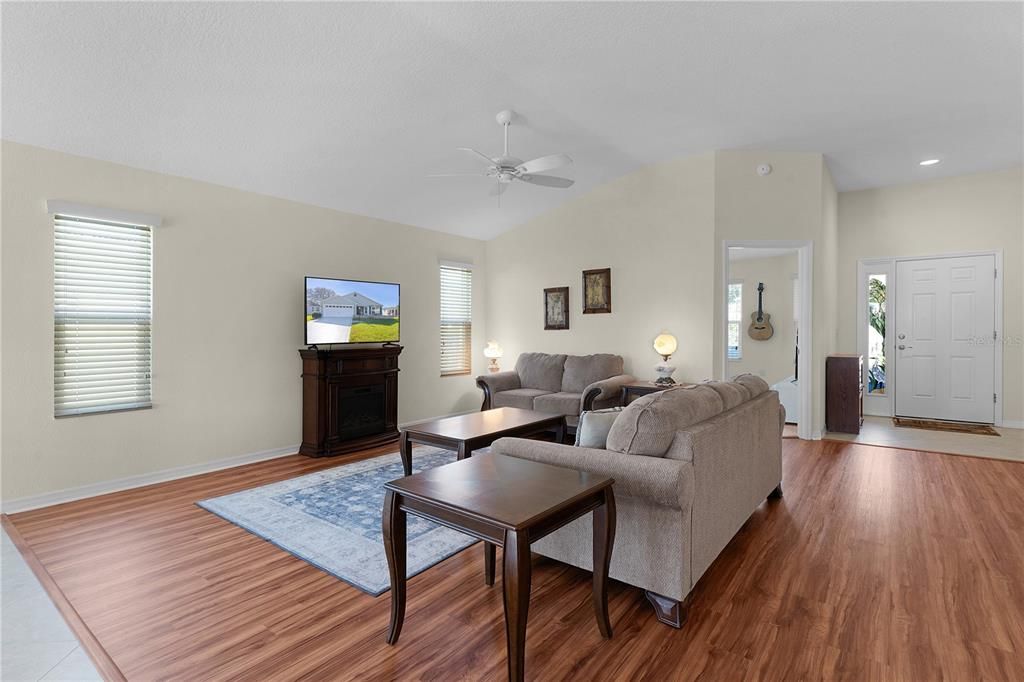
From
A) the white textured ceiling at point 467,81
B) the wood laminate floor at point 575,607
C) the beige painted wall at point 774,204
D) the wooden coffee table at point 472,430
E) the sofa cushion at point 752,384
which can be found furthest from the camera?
the beige painted wall at point 774,204

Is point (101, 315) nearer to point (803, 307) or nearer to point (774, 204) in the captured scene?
point (774, 204)

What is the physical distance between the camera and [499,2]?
2.94 metres

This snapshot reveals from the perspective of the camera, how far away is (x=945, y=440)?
5445mm

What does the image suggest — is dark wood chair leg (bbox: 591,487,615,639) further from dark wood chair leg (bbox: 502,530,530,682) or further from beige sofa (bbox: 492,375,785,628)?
dark wood chair leg (bbox: 502,530,530,682)

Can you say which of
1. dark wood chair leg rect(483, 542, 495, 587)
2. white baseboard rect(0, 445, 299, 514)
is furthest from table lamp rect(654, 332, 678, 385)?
white baseboard rect(0, 445, 299, 514)

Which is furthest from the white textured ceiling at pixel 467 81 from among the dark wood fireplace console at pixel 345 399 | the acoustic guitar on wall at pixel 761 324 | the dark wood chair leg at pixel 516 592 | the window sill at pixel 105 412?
the acoustic guitar on wall at pixel 761 324

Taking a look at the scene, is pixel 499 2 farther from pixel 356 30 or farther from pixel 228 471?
pixel 228 471

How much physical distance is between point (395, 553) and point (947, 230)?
746cm

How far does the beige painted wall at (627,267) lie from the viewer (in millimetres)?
5586

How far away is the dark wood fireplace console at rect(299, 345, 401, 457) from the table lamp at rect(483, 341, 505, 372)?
1740 mm

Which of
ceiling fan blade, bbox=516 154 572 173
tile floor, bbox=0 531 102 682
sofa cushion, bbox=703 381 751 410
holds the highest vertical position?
ceiling fan blade, bbox=516 154 572 173

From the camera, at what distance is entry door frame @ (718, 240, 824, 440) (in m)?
5.44

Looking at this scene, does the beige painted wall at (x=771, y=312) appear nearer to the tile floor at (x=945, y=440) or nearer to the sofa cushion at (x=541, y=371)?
the tile floor at (x=945, y=440)

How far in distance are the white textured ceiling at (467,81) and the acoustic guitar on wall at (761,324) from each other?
11.6ft
